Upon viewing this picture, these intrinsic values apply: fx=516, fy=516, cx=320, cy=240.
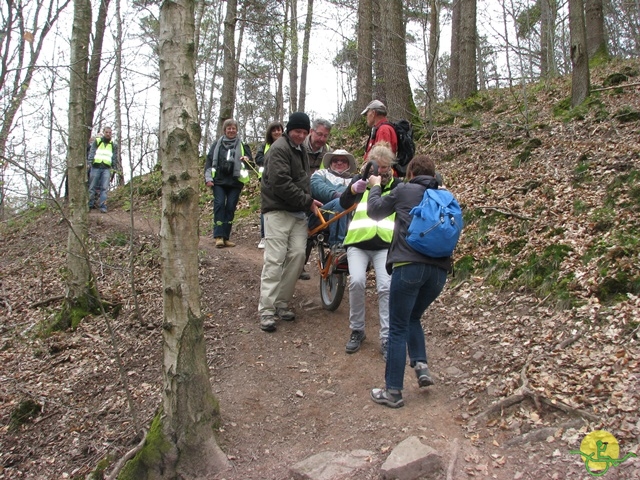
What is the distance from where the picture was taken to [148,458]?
392 centimetres

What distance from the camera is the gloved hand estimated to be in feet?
16.8

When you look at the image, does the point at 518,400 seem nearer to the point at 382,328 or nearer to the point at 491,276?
the point at 382,328

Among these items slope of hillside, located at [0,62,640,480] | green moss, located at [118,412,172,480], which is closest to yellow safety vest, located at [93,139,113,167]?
slope of hillside, located at [0,62,640,480]

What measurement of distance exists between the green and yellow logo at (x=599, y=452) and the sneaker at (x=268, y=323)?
135 inches

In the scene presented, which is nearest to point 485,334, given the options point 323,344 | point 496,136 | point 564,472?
point 323,344

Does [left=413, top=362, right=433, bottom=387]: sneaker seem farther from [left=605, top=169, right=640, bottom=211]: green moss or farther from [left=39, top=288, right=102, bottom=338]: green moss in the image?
[left=39, top=288, right=102, bottom=338]: green moss

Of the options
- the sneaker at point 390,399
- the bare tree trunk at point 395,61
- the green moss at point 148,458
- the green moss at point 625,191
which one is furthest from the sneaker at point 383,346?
the bare tree trunk at point 395,61

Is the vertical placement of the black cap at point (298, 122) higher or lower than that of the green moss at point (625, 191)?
higher

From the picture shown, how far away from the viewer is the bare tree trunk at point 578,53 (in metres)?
8.98

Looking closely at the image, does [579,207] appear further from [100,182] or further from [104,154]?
[100,182]

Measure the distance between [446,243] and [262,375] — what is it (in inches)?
93.6

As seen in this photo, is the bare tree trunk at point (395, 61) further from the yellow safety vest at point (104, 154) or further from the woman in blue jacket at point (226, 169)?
the yellow safety vest at point (104, 154)

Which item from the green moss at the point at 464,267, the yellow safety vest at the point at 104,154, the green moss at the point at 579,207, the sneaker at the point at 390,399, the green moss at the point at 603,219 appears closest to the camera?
the sneaker at the point at 390,399

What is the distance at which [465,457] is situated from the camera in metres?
3.50
